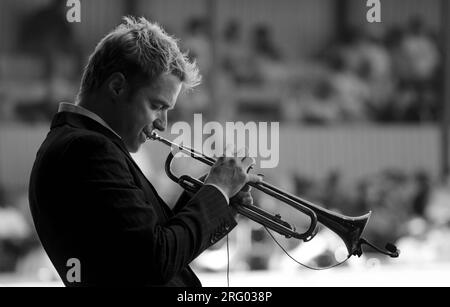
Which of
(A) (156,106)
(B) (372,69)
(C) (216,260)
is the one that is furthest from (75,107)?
(B) (372,69)

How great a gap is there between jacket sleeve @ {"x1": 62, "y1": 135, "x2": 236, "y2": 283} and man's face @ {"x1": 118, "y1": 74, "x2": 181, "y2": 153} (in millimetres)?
94

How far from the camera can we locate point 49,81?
7.36 metres

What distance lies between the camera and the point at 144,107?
1.91m

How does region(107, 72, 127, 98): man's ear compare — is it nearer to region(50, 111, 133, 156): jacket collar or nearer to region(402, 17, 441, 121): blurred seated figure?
region(50, 111, 133, 156): jacket collar

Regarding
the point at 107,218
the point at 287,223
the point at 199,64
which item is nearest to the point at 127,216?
the point at 107,218

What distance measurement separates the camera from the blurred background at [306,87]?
682cm

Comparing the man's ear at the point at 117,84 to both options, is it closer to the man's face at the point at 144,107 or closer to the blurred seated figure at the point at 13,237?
the man's face at the point at 144,107

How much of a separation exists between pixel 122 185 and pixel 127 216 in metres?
0.08

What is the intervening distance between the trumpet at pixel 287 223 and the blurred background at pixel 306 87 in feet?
13.4

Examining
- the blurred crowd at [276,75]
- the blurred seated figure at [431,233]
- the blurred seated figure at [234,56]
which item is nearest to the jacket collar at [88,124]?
the blurred seated figure at [431,233]

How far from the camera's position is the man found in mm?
1738
